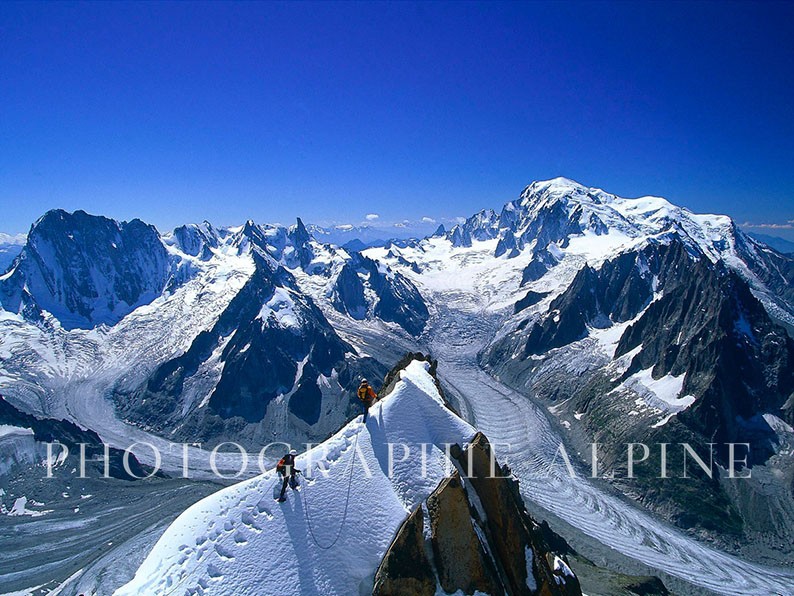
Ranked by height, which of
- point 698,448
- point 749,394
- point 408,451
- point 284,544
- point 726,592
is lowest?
point 726,592

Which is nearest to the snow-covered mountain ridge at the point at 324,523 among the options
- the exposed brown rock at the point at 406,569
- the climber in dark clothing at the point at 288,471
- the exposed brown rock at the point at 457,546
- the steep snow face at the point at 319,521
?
the steep snow face at the point at 319,521

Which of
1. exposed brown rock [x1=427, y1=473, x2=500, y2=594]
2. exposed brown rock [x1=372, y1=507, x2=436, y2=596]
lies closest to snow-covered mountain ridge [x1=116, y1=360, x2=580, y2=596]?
exposed brown rock [x1=427, y1=473, x2=500, y2=594]

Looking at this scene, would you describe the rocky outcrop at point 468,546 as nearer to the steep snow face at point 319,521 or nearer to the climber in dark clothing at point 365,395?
the steep snow face at point 319,521

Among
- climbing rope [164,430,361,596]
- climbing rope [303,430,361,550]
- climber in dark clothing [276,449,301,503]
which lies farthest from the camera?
climber in dark clothing [276,449,301,503]

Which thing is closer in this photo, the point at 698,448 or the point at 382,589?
the point at 382,589

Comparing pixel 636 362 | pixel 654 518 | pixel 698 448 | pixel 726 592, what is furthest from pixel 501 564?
pixel 636 362

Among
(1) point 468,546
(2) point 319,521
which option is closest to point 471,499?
(1) point 468,546

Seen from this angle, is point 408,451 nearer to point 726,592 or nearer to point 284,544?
point 284,544

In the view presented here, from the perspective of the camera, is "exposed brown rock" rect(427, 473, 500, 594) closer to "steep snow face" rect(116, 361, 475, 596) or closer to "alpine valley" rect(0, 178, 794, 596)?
"alpine valley" rect(0, 178, 794, 596)
